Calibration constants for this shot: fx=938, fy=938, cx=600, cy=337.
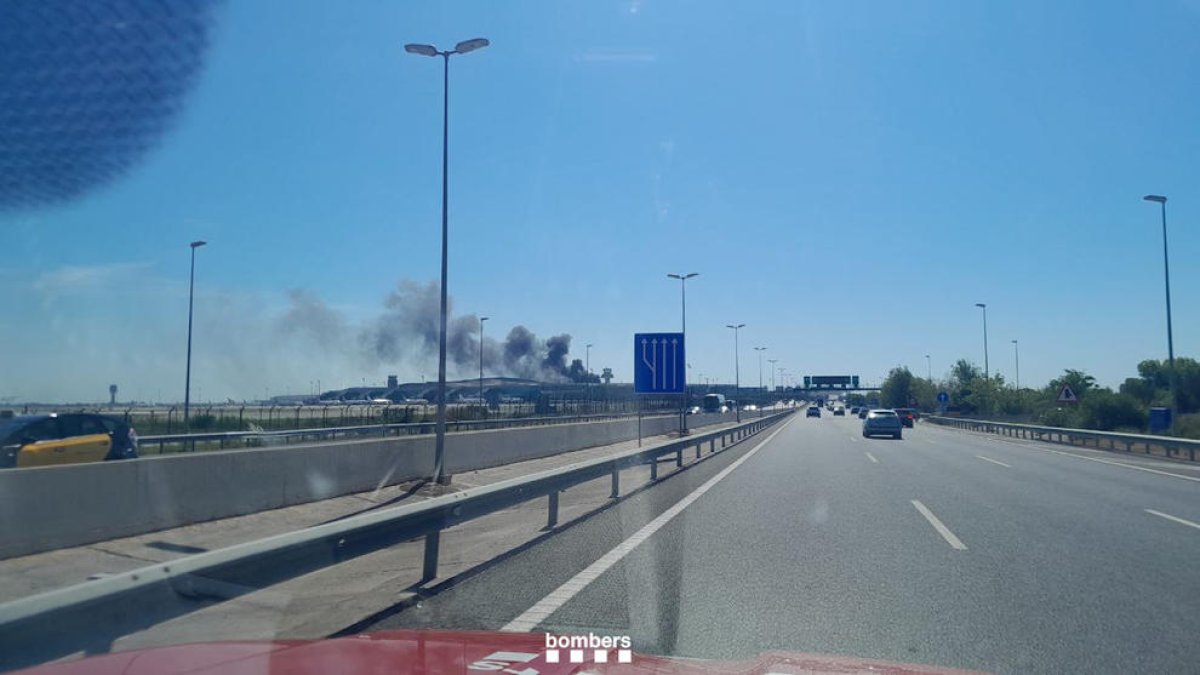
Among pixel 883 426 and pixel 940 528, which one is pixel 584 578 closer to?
pixel 940 528

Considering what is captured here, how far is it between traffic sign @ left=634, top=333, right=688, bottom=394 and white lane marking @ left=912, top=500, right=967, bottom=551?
1188 centimetres

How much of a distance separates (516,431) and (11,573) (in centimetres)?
1726

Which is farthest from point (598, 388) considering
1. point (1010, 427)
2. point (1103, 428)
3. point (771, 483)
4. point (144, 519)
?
point (144, 519)

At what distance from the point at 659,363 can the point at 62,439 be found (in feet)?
49.7

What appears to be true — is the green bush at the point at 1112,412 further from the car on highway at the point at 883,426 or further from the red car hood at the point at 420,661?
the red car hood at the point at 420,661

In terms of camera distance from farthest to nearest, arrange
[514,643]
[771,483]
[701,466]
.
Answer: [701,466] < [771,483] < [514,643]

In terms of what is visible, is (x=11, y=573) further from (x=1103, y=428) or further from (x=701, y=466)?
(x=1103, y=428)

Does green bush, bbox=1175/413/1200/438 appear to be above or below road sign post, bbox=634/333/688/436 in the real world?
below

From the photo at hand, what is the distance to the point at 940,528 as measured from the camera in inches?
488

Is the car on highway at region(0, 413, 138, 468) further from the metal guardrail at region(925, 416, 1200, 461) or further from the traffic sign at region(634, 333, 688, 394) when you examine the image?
the metal guardrail at region(925, 416, 1200, 461)

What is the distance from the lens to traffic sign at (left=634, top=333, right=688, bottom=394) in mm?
26969

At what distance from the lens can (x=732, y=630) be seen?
6.93 m

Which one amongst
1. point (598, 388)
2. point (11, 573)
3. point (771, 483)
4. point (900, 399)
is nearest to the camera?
point (11, 573)

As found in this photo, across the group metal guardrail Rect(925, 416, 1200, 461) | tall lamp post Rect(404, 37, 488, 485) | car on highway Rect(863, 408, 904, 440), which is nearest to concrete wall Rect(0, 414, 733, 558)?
tall lamp post Rect(404, 37, 488, 485)
